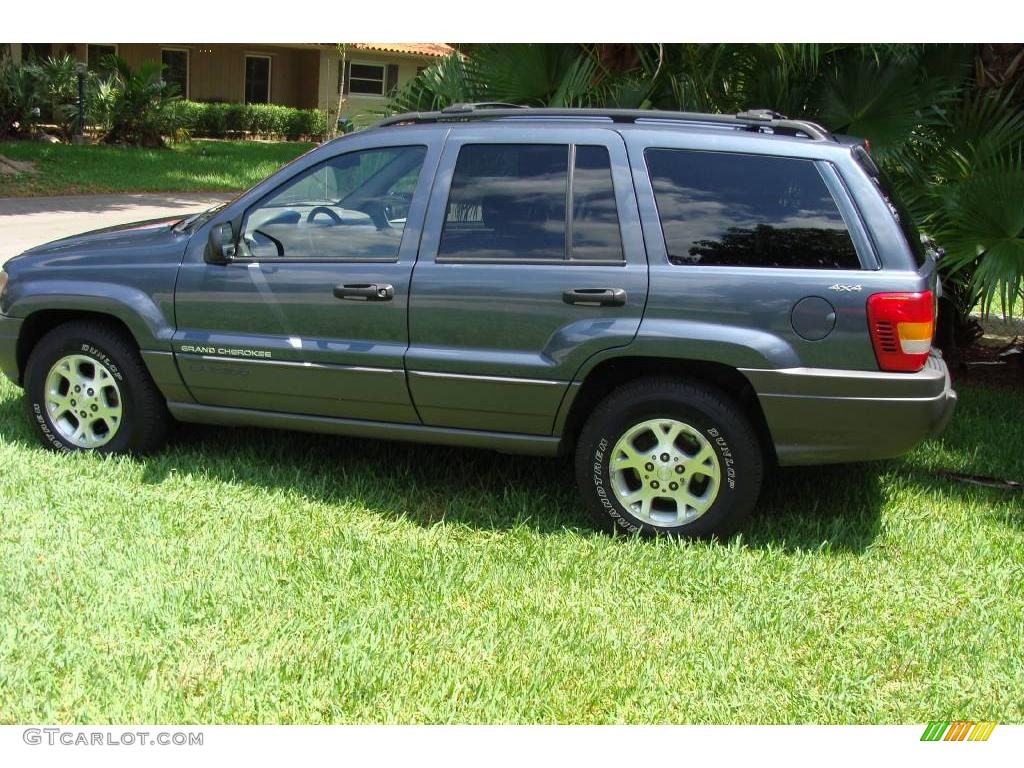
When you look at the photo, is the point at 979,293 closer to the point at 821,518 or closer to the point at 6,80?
the point at 821,518

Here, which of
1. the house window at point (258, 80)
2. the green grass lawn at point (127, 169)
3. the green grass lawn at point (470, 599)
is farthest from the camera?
the house window at point (258, 80)

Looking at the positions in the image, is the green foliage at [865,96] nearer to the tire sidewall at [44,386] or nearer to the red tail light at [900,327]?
the red tail light at [900,327]

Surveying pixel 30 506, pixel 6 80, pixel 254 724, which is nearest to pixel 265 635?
pixel 254 724

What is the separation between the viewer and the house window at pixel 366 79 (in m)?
31.9

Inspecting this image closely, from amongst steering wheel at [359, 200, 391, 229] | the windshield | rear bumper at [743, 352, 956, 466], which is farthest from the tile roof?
rear bumper at [743, 352, 956, 466]

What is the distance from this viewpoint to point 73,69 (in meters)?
22.8

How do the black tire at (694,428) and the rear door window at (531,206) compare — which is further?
the rear door window at (531,206)

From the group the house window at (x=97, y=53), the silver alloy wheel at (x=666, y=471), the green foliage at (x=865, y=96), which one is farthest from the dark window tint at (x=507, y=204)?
the house window at (x=97, y=53)

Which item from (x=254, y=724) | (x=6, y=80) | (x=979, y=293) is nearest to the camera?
(x=254, y=724)

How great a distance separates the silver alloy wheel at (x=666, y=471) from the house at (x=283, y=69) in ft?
80.4

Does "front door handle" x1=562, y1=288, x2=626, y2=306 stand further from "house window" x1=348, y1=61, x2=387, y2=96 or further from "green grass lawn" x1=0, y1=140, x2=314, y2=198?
"house window" x1=348, y1=61, x2=387, y2=96

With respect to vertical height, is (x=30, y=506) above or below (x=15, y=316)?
below

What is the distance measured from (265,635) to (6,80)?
20856mm

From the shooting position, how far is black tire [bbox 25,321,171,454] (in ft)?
18.0
